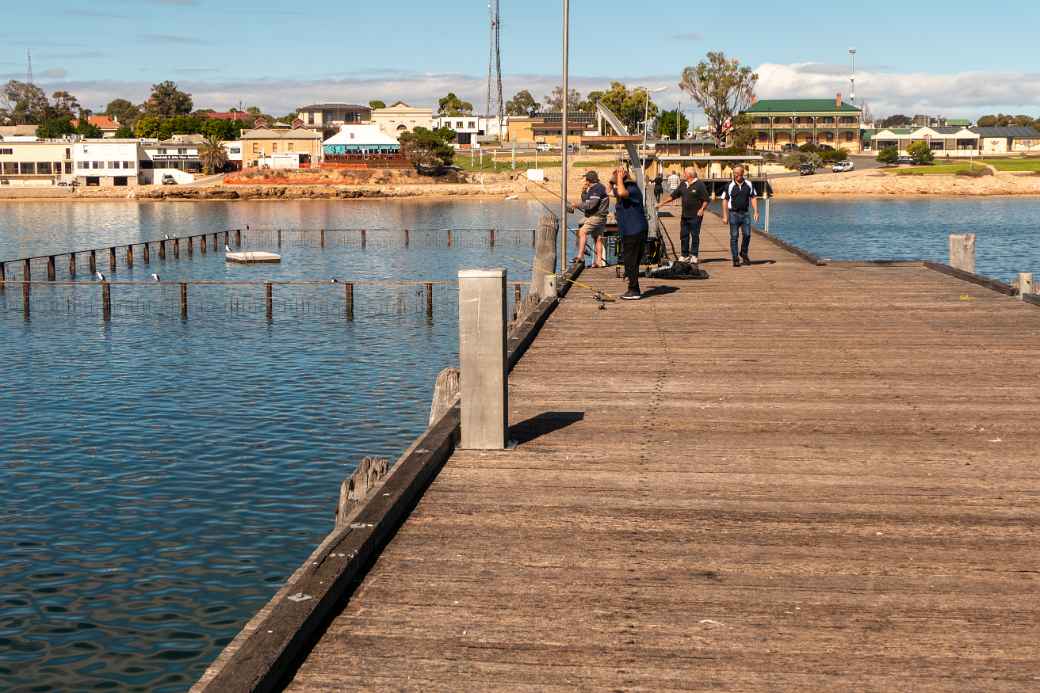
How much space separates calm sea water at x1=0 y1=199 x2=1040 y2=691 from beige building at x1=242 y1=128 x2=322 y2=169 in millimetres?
119481

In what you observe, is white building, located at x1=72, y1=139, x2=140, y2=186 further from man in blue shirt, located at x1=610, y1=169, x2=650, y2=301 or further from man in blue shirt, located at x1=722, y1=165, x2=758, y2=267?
man in blue shirt, located at x1=610, y1=169, x2=650, y2=301

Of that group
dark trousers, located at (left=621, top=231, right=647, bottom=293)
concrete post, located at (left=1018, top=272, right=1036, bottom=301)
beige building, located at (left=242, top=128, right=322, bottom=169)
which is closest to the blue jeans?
dark trousers, located at (left=621, top=231, right=647, bottom=293)

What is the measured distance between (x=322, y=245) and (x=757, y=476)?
7188 cm

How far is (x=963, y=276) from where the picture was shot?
23.9 m

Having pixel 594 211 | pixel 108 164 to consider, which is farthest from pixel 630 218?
pixel 108 164

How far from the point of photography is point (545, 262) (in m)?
24.0

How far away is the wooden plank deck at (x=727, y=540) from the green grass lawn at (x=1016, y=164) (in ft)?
599

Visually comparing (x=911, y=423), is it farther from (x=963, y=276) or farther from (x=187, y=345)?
(x=187, y=345)

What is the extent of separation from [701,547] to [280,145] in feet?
581

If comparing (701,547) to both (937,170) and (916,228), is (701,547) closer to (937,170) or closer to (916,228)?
(916,228)

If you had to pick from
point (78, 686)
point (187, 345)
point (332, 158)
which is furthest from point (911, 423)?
point (332, 158)

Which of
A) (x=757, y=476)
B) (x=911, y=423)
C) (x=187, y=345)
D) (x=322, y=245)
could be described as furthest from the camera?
(x=322, y=245)

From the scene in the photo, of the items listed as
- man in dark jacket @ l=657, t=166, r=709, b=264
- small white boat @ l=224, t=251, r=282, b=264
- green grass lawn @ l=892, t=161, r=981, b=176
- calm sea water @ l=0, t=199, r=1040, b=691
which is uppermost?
green grass lawn @ l=892, t=161, r=981, b=176

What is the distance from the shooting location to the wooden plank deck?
612 cm
